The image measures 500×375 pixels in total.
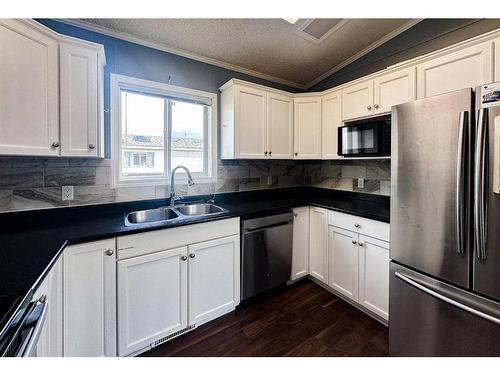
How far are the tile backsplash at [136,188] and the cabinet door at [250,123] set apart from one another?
0.31 meters

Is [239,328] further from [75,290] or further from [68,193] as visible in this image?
[68,193]

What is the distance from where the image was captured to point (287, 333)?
162 cm

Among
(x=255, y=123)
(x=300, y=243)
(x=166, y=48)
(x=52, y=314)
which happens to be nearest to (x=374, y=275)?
(x=300, y=243)

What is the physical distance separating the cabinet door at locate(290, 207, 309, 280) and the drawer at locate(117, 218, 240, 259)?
27.7 inches

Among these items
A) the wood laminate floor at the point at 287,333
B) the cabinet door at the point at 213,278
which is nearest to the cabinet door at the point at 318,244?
the wood laminate floor at the point at 287,333

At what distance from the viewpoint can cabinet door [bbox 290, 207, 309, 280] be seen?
2.21m

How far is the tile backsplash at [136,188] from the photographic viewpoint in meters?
1.49

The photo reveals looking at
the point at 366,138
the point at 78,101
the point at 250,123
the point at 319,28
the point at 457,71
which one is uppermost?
the point at 319,28

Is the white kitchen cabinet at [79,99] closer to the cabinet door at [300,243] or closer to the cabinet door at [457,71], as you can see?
the cabinet door at [300,243]

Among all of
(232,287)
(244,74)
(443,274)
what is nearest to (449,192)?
(443,274)

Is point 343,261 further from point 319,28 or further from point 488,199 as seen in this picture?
point 319,28

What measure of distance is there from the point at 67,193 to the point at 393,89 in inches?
110

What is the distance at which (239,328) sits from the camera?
168 centimetres
